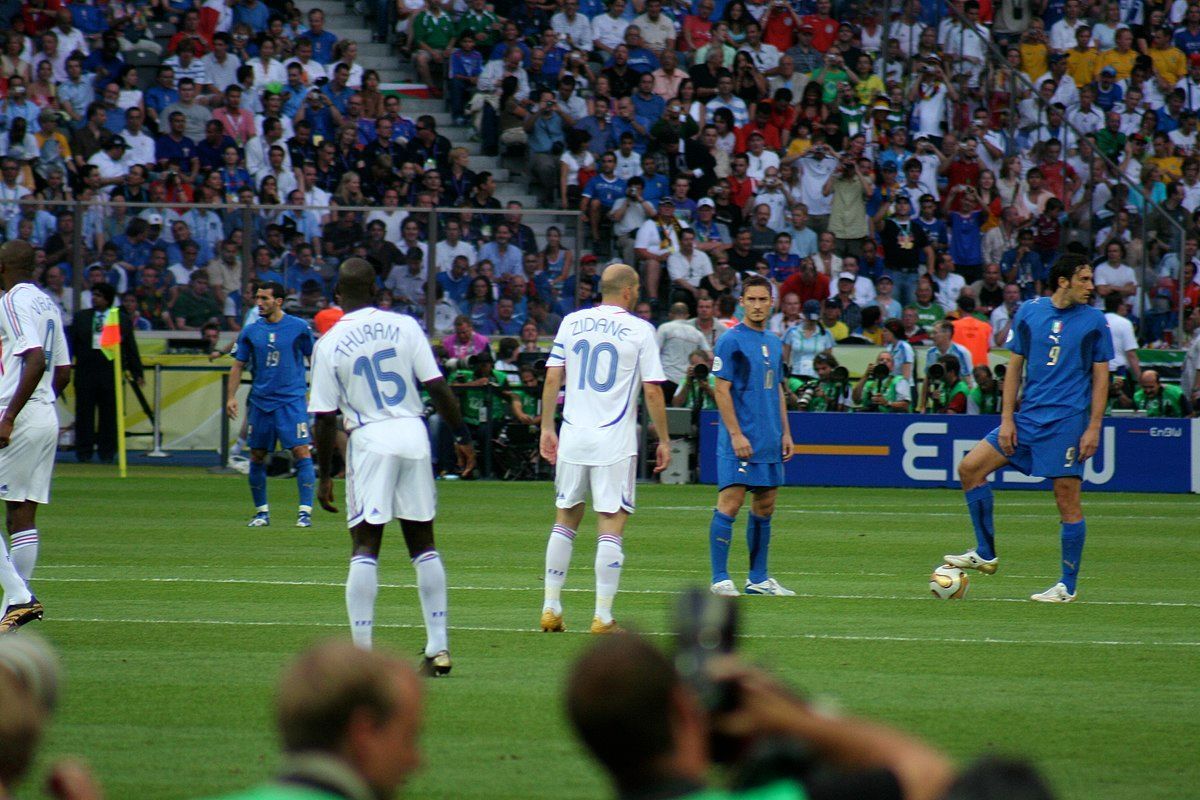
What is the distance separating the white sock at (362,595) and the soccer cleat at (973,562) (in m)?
5.44

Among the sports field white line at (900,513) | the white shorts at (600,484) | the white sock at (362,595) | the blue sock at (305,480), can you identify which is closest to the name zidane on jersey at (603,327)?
the white shorts at (600,484)

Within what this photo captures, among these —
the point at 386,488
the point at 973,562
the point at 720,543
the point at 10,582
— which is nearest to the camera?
the point at 386,488

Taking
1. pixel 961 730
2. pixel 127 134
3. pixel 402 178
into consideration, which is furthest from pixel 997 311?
pixel 961 730

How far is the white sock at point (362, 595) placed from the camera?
8344 mm

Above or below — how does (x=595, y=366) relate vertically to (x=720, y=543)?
above

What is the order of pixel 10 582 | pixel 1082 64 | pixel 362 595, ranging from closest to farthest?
pixel 362 595, pixel 10 582, pixel 1082 64

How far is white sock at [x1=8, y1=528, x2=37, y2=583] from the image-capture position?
10.3m

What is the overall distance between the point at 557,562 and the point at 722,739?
24.0ft

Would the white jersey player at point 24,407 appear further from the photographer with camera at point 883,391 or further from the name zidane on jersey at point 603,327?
the photographer with camera at point 883,391

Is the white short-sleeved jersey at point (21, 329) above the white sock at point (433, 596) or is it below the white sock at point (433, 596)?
above

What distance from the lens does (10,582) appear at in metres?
9.77

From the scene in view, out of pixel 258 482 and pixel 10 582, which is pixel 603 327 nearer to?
pixel 10 582

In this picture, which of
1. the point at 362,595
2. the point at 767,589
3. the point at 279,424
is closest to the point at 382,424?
the point at 362,595

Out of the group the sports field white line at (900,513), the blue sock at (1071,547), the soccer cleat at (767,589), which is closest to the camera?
the blue sock at (1071,547)
